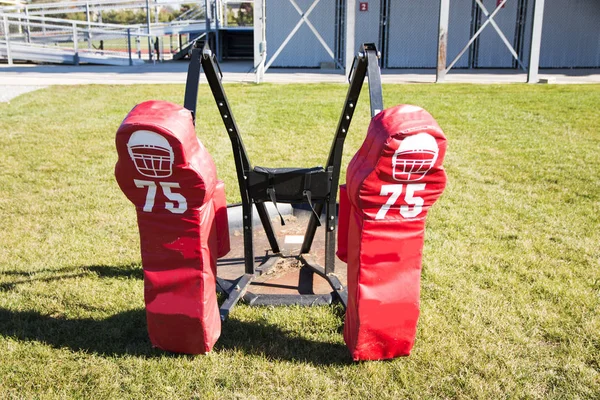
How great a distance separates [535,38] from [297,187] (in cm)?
1345

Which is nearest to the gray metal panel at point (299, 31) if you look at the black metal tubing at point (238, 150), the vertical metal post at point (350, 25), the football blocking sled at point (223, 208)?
the vertical metal post at point (350, 25)

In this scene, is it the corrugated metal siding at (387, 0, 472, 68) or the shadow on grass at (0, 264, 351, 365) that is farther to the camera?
the corrugated metal siding at (387, 0, 472, 68)

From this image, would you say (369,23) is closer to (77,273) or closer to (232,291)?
(77,273)

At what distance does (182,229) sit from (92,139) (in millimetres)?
6343

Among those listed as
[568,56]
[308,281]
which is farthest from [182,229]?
[568,56]

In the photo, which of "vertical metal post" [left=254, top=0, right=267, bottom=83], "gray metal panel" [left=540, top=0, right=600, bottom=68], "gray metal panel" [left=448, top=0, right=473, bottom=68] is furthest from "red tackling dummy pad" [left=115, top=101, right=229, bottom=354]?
"gray metal panel" [left=540, top=0, right=600, bottom=68]

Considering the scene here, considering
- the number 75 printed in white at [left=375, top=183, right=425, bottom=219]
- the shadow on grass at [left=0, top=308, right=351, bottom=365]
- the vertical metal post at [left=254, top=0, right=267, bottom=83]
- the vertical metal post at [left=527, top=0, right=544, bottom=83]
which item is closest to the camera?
the number 75 printed in white at [left=375, top=183, right=425, bottom=219]

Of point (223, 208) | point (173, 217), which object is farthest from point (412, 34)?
point (173, 217)

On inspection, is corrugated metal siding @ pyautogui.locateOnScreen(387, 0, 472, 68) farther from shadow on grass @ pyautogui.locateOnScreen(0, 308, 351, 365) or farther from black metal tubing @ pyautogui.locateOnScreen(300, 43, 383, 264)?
shadow on grass @ pyautogui.locateOnScreen(0, 308, 351, 365)

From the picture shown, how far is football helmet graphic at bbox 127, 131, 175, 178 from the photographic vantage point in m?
2.44

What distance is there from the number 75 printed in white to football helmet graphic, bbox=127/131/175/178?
3.01ft

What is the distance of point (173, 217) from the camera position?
2.63 meters

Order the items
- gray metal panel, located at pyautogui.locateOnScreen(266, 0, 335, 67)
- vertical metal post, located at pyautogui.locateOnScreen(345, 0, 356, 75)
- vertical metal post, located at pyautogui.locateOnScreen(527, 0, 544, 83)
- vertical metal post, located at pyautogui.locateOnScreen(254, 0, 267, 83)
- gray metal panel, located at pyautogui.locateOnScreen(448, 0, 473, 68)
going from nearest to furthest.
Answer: vertical metal post, located at pyautogui.locateOnScreen(345, 0, 356, 75), vertical metal post, located at pyautogui.locateOnScreen(254, 0, 267, 83), vertical metal post, located at pyautogui.locateOnScreen(527, 0, 544, 83), gray metal panel, located at pyautogui.locateOnScreen(266, 0, 335, 67), gray metal panel, located at pyautogui.locateOnScreen(448, 0, 473, 68)

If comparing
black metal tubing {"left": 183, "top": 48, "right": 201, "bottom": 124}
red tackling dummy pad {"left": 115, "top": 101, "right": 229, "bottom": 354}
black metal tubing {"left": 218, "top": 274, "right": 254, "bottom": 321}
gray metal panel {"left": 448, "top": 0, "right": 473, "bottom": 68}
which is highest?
gray metal panel {"left": 448, "top": 0, "right": 473, "bottom": 68}
